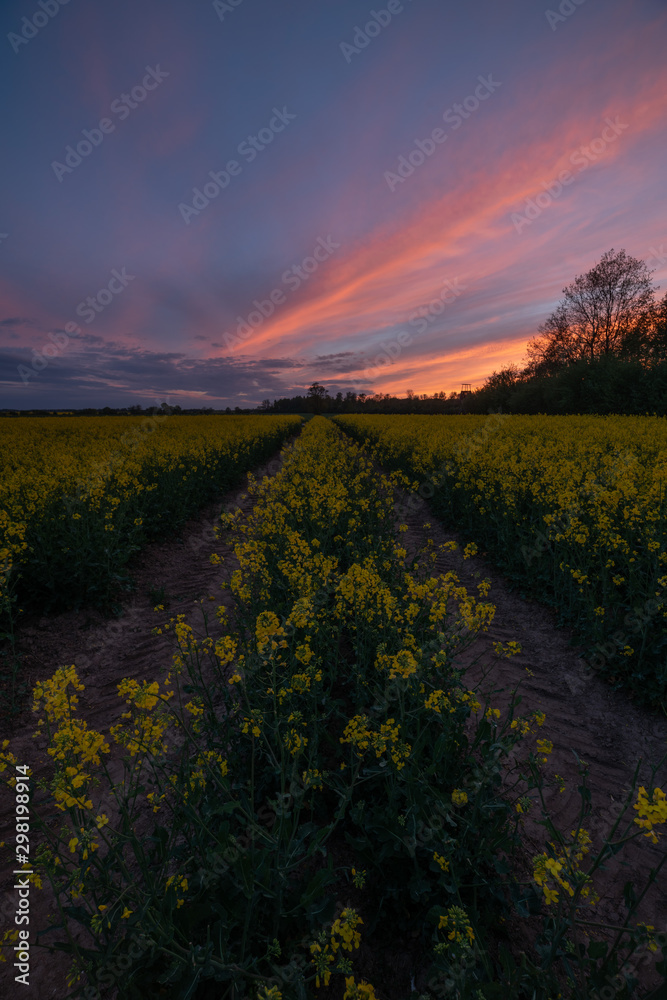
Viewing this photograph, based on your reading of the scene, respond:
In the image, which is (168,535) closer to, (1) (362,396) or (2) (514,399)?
(2) (514,399)

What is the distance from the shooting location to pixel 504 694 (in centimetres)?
423

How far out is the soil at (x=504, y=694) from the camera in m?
2.50

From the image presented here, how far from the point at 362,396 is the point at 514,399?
79764mm

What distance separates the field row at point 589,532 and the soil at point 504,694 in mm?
365

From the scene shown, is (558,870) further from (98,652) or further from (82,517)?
(82,517)

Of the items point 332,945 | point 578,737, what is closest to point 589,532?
point 578,737

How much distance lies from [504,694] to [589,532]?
102 inches

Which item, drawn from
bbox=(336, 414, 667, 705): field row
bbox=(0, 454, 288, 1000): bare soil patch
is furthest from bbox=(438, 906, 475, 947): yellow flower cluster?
bbox=(336, 414, 667, 705): field row

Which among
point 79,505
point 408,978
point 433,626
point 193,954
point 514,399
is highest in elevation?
point 514,399

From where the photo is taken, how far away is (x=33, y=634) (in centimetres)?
530

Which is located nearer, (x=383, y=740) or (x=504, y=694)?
(x=383, y=740)

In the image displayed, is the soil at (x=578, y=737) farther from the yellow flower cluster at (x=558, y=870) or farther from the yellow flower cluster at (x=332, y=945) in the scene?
the yellow flower cluster at (x=332, y=945)

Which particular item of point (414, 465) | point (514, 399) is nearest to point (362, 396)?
point (514, 399)

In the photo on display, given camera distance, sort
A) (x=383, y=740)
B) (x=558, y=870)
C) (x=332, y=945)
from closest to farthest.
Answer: (x=558, y=870)
(x=332, y=945)
(x=383, y=740)
